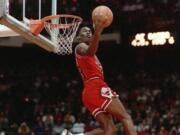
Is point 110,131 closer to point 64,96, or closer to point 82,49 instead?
point 82,49

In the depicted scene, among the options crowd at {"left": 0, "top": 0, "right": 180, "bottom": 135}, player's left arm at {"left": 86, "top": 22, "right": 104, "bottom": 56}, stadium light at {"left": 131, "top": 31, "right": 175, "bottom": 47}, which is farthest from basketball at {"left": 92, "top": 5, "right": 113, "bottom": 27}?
stadium light at {"left": 131, "top": 31, "right": 175, "bottom": 47}

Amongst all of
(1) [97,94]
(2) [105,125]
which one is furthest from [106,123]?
(1) [97,94]

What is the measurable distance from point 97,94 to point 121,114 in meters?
0.42

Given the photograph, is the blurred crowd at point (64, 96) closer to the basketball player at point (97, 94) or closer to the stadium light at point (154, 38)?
the stadium light at point (154, 38)

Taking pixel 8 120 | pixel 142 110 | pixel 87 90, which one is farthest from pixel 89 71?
pixel 8 120

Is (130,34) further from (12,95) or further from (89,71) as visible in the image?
(89,71)

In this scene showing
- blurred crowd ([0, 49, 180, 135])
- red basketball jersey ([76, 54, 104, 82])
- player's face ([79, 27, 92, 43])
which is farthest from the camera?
blurred crowd ([0, 49, 180, 135])

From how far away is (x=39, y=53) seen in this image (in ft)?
82.7

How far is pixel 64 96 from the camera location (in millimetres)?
23062

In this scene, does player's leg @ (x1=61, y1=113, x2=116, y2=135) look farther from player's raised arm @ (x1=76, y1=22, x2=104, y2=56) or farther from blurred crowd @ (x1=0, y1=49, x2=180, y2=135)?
blurred crowd @ (x1=0, y1=49, x2=180, y2=135)

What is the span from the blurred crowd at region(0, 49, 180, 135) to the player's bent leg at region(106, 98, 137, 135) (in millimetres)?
9470

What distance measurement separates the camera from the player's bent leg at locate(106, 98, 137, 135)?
292 inches

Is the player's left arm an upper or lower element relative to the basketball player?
upper

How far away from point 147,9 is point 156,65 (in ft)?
9.49
